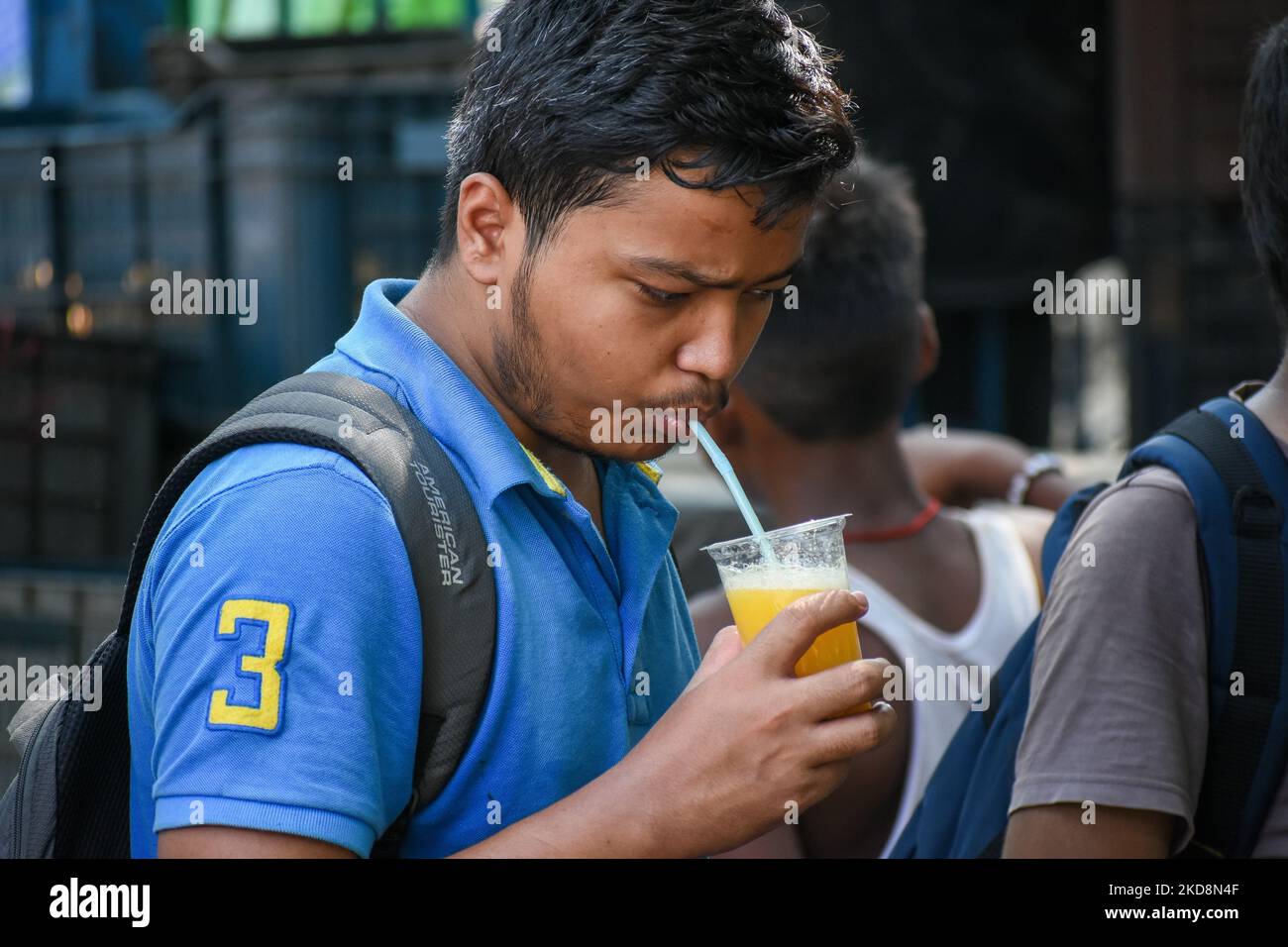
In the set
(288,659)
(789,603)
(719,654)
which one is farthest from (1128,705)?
(288,659)

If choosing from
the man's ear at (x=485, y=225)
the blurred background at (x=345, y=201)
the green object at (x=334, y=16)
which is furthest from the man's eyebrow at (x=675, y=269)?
the green object at (x=334, y=16)

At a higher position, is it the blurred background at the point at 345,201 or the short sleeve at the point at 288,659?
the blurred background at the point at 345,201

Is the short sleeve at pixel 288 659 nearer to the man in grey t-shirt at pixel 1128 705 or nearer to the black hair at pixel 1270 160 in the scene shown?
the man in grey t-shirt at pixel 1128 705

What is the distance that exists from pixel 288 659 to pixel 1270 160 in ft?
5.25

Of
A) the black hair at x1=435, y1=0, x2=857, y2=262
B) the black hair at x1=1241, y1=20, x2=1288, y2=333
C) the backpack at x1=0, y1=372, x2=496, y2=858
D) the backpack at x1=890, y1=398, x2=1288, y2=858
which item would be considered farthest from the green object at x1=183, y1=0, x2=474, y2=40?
the backpack at x1=0, y1=372, x2=496, y2=858

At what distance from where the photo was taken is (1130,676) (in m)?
1.88

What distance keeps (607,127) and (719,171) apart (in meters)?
0.14

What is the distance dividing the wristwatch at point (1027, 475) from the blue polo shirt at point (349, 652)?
86.0 inches

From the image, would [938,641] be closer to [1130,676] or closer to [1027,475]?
[1130,676]

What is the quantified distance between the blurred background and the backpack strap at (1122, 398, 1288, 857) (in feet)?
9.74

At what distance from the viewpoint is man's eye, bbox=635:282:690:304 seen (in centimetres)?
163

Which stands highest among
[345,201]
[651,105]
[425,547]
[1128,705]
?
[345,201]

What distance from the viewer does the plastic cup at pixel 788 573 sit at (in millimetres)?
1759

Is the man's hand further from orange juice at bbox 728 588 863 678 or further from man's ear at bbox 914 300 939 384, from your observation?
man's ear at bbox 914 300 939 384
